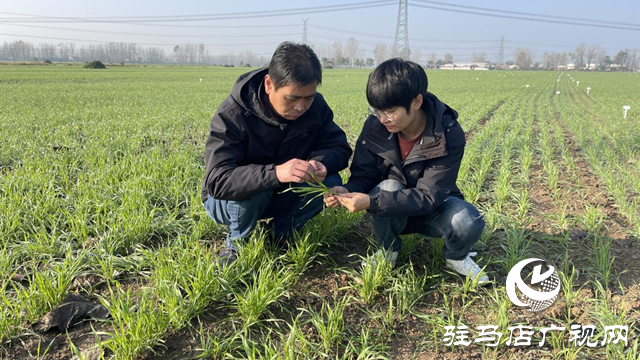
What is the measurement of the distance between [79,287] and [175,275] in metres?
0.60

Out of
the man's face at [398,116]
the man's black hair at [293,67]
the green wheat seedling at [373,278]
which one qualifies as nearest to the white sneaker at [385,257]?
the green wheat seedling at [373,278]

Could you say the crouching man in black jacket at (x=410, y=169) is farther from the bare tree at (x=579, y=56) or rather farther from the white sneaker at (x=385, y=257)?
the bare tree at (x=579, y=56)

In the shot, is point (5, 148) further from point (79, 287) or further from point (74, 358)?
point (74, 358)

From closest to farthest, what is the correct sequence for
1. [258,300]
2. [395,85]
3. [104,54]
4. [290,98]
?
[258,300]
[395,85]
[290,98]
[104,54]

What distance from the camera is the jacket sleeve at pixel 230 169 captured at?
7.14 ft

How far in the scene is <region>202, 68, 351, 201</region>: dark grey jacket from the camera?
7.23 feet

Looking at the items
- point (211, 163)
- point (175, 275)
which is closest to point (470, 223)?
point (211, 163)

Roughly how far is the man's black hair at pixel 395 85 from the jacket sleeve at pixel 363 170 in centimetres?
38

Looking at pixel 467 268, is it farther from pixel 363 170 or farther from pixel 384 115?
pixel 384 115

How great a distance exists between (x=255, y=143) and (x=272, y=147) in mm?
137

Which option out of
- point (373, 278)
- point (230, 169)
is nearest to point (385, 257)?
point (373, 278)

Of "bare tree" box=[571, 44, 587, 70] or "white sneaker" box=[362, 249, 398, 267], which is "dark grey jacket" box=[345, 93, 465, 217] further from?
"bare tree" box=[571, 44, 587, 70]

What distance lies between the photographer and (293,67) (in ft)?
6.95

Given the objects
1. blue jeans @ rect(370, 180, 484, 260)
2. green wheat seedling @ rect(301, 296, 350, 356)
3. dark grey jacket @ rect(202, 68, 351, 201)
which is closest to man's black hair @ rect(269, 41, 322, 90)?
dark grey jacket @ rect(202, 68, 351, 201)
